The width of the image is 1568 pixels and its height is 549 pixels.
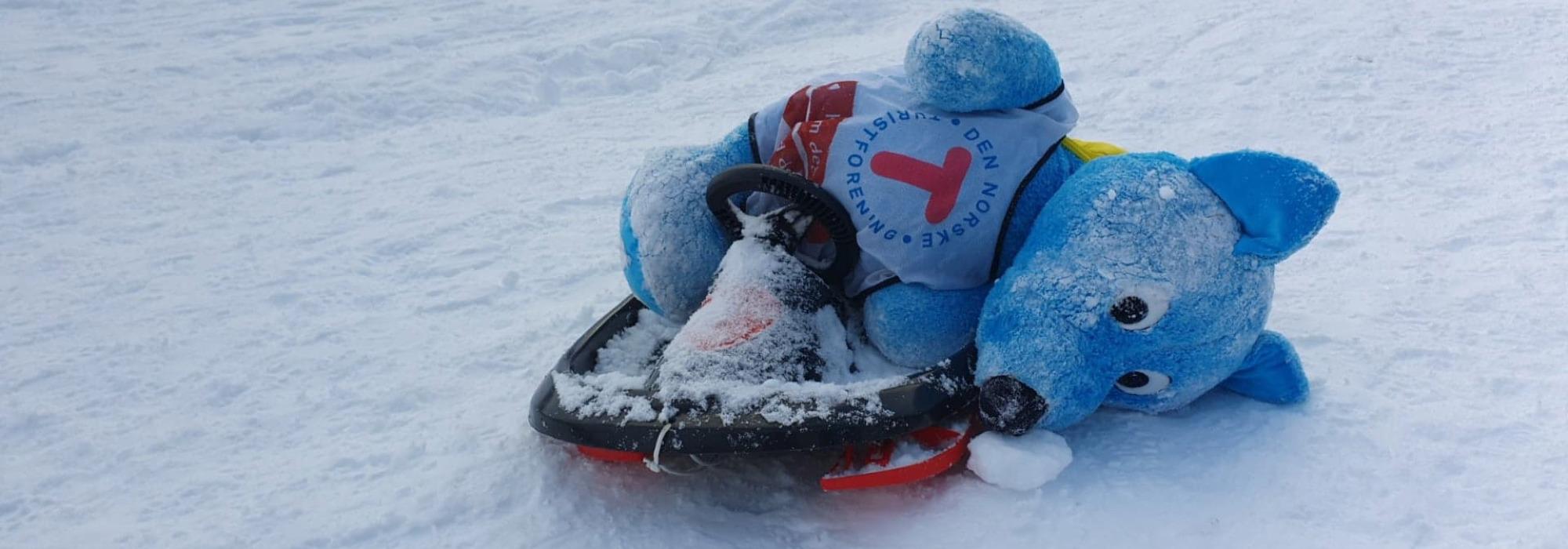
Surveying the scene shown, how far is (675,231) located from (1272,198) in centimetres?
99

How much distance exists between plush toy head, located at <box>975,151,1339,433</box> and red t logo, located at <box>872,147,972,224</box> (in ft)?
0.55

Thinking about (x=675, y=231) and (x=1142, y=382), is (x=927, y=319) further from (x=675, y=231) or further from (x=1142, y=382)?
(x=675, y=231)

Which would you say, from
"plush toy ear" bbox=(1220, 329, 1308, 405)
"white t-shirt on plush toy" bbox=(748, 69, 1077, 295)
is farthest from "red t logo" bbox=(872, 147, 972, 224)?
"plush toy ear" bbox=(1220, 329, 1308, 405)

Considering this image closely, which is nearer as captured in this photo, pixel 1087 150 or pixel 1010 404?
pixel 1010 404

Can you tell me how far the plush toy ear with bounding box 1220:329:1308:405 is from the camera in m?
1.90

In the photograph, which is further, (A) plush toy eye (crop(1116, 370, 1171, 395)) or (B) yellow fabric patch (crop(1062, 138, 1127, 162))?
(B) yellow fabric patch (crop(1062, 138, 1127, 162))

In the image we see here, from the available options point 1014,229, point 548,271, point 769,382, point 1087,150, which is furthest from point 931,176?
point 548,271

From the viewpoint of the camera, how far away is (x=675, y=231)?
2.08 meters

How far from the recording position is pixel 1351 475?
1.75 m

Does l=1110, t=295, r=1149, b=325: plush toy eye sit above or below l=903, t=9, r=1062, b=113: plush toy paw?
below

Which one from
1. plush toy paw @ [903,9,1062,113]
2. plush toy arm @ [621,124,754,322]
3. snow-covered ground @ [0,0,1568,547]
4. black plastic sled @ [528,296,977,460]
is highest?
plush toy paw @ [903,9,1062,113]

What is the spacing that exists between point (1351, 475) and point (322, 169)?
278cm

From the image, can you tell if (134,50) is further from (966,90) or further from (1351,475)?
(1351,475)

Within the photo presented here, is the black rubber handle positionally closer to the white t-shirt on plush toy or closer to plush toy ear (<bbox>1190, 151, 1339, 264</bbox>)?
the white t-shirt on plush toy
